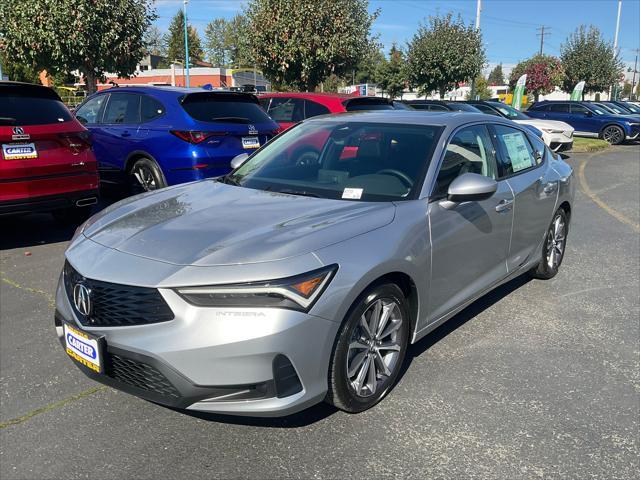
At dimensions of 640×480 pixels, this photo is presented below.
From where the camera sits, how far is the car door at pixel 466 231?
3.42 meters

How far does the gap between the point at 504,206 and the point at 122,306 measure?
2739 millimetres

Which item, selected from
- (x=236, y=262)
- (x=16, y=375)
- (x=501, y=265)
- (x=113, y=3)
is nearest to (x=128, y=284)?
(x=236, y=262)

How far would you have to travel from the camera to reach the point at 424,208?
333 centimetres

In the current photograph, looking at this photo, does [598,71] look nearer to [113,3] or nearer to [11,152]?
[113,3]

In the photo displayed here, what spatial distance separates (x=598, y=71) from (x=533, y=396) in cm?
4536

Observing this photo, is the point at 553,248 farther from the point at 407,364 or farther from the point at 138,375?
the point at 138,375

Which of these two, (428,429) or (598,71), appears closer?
(428,429)

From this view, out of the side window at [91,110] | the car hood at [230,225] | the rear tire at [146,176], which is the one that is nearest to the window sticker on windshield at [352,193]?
the car hood at [230,225]

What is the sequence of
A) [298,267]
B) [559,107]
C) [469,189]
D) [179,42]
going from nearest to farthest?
1. [298,267]
2. [469,189]
3. [559,107]
4. [179,42]

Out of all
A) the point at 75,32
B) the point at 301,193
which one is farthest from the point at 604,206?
the point at 75,32

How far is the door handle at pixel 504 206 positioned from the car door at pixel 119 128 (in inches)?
198

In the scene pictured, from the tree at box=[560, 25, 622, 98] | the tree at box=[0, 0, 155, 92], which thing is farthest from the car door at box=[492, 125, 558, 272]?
the tree at box=[560, 25, 622, 98]

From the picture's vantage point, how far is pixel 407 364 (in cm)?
363

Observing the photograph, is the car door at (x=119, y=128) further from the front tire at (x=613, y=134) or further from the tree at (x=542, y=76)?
the tree at (x=542, y=76)
